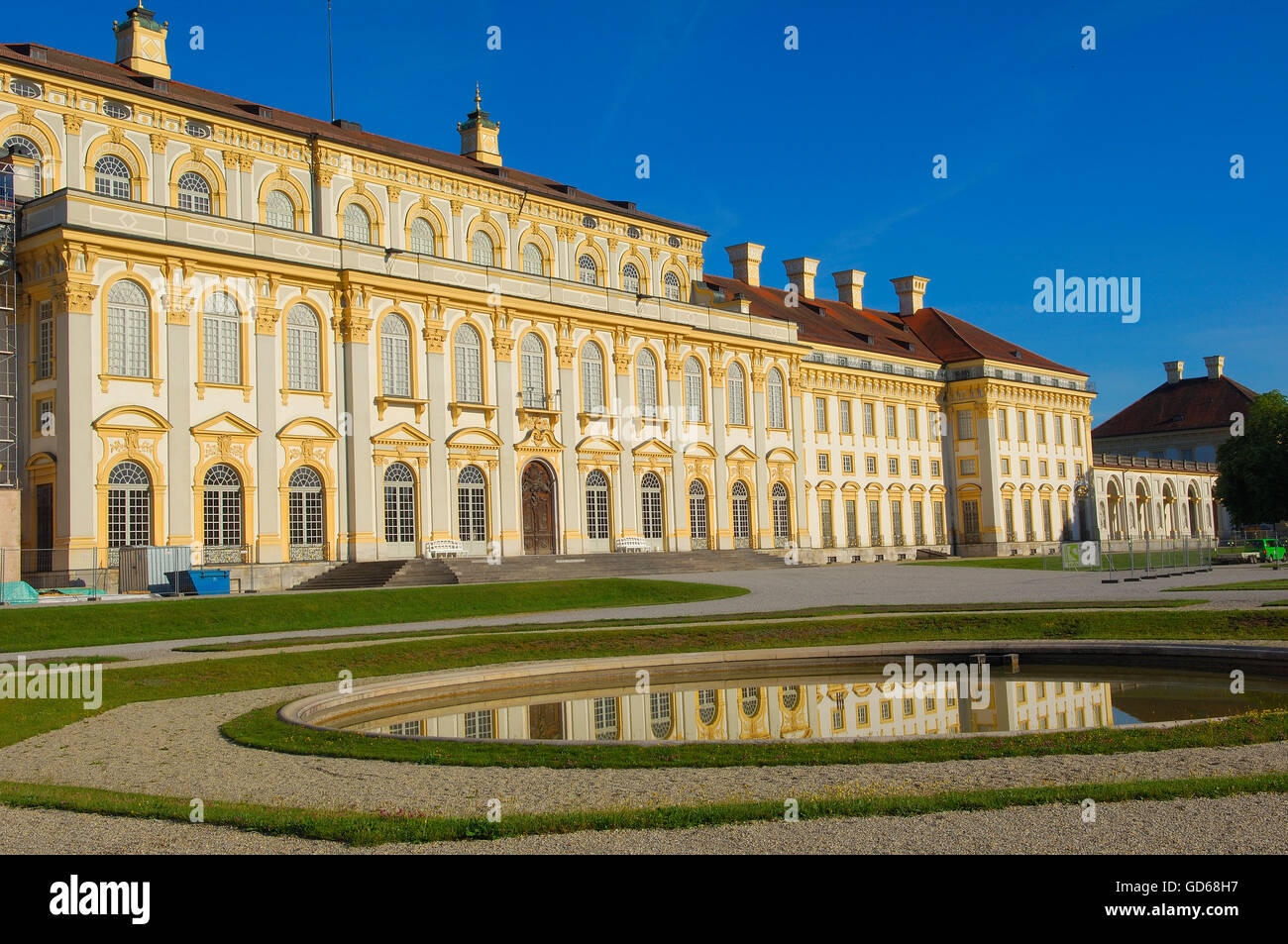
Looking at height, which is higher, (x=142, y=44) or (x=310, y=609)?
(x=142, y=44)

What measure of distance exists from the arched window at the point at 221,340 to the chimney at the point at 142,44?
37.6 ft

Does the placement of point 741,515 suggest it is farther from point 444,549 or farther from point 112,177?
point 112,177

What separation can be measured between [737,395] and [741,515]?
606 cm

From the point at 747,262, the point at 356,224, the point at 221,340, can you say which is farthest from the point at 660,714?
the point at 747,262

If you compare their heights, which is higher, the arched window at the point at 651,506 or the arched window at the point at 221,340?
the arched window at the point at 221,340

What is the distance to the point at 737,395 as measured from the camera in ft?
190

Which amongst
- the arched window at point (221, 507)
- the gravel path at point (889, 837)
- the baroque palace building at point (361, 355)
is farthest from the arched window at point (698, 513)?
the gravel path at point (889, 837)

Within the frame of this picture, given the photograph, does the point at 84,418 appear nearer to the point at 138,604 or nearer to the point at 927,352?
the point at 138,604

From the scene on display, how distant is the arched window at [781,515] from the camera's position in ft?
193

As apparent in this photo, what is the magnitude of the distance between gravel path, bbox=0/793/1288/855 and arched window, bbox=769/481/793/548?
5006 centimetres

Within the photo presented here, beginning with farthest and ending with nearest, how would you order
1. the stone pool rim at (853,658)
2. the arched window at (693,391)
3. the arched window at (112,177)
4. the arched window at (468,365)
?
the arched window at (693,391)
the arched window at (468,365)
the arched window at (112,177)
the stone pool rim at (853,658)

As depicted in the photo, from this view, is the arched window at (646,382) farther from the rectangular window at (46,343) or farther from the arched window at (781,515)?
the rectangular window at (46,343)

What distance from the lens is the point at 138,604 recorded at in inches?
1137
